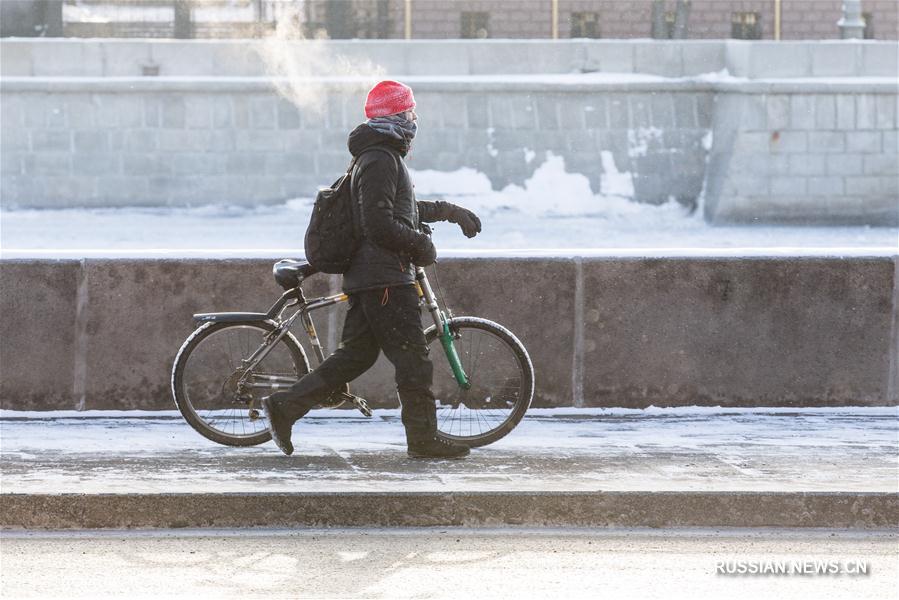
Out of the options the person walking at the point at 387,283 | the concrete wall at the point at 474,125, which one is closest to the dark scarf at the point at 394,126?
the person walking at the point at 387,283

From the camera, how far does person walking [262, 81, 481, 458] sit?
7.15m

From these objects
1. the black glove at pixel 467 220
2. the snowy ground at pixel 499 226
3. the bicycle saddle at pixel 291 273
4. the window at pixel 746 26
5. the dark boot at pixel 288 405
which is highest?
the window at pixel 746 26

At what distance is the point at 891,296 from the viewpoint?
885 centimetres

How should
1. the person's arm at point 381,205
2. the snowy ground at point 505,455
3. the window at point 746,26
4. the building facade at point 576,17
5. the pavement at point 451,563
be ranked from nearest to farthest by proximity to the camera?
1. the pavement at point 451,563
2. the snowy ground at point 505,455
3. the person's arm at point 381,205
4. the building facade at point 576,17
5. the window at point 746,26

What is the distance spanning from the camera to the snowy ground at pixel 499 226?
2241 centimetres

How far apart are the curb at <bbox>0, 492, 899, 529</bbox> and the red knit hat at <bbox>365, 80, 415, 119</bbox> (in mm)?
1742

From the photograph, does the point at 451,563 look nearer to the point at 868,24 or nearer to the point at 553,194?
the point at 553,194

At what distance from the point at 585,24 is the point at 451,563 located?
24.8 meters

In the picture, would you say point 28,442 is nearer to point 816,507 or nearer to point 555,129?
point 816,507

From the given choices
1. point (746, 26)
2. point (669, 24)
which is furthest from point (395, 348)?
point (746, 26)

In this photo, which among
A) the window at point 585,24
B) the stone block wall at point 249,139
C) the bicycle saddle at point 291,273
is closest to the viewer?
the bicycle saddle at point 291,273

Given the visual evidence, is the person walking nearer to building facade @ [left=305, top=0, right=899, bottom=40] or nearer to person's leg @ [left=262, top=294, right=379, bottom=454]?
person's leg @ [left=262, top=294, right=379, bottom=454]

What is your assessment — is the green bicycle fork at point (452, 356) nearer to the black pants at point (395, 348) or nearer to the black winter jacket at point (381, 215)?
the black pants at point (395, 348)

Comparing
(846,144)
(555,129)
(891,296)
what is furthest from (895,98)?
(891,296)
